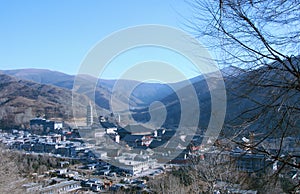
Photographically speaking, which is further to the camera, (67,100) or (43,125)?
(67,100)

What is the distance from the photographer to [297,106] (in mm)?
1263

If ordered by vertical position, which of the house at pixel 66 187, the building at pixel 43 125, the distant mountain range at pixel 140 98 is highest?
the distant mountain range at pixel 140 98

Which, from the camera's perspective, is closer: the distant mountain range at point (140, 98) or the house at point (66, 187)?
the distant mountain range at point (140, 98)

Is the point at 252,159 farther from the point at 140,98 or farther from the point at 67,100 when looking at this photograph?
the point at 140,98

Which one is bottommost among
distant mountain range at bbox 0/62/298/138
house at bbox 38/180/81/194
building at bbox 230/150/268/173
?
house at bbox 38/180/81/194

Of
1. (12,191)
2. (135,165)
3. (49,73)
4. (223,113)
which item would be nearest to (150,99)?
(135,165)

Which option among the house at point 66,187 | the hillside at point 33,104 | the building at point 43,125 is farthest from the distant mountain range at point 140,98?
the house at point 66,187

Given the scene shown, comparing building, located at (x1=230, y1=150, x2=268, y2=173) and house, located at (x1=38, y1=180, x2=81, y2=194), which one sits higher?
building, located at (x1=230, y1=150, x2=268, y2=173)

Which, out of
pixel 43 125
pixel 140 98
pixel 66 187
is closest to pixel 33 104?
pixel 43 125

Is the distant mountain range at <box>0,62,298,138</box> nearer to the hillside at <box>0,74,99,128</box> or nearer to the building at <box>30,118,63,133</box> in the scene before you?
the hillside at <box>0,74,99,128</box>

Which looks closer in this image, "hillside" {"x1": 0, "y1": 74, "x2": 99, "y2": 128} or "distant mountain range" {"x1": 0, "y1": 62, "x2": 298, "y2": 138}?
"distant mountain range" {"x1": 0, "y1": 62, "x2": 298, "y2": 138}

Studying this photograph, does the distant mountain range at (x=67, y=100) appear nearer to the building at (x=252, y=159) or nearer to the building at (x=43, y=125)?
the building at (x=43, y=125)

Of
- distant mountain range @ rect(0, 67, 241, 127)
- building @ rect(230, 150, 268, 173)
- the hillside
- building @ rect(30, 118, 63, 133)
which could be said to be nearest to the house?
building @ rect(230, 150, 268, 173)

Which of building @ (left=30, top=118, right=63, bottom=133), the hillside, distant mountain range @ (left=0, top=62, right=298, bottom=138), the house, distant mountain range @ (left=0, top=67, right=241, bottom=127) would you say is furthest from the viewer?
distant mountain range @ (left=0, top=67, right=241, bottom=127)
